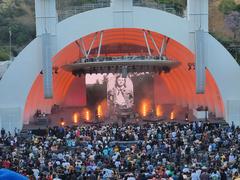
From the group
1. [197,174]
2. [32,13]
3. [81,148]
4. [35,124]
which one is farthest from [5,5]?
[197,174]

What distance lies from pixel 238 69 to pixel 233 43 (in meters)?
25.5

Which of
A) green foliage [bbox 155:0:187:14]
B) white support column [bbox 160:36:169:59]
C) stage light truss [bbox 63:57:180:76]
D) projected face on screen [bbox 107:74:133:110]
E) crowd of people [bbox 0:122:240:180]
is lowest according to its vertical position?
crowd of people [bbox 0:122:240:180]

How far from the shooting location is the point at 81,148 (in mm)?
23500

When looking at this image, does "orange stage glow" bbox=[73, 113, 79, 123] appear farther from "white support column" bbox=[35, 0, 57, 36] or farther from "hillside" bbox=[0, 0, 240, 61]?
"hillside" bbox=[0, 0, 240, 61]

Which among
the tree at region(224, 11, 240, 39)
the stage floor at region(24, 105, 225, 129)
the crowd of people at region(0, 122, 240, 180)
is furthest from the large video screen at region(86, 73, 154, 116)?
the tree at region(224, 11, 240, 39)

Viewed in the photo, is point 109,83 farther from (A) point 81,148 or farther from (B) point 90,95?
(A) point 81,148

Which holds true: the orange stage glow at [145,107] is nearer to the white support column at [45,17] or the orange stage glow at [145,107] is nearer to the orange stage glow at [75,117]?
the orange stage glow at [75,117]

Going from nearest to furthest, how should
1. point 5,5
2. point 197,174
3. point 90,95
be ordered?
point 197,174, point 90,95, point 5,5

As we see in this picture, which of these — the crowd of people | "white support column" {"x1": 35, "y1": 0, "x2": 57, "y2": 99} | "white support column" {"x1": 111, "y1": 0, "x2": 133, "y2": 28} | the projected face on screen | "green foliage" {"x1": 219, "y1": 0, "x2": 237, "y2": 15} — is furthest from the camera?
"green foliage" {"x1": 219, "y1": 0, "x2": 237, "y2": 15}

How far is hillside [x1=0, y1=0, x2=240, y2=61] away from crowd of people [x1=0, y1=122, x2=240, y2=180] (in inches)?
1378

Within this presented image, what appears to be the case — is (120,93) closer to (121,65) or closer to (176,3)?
(121,65)

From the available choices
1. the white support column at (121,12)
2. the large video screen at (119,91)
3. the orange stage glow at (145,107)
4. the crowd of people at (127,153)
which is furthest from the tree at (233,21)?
the crowd of people at (127,153)

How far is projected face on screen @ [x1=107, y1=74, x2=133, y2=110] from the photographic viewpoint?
38.1m

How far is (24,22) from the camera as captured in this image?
7350 centimetres
